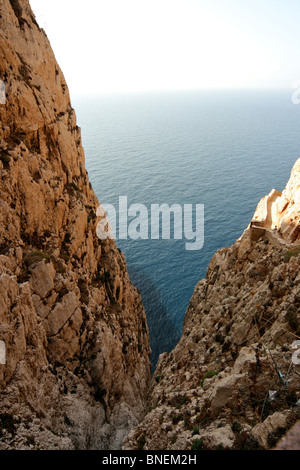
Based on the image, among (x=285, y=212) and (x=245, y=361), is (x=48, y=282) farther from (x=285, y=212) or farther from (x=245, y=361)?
(x=285, y=212)

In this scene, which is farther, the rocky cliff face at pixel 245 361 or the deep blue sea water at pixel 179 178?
the deep blue sea water at pixel 179 178

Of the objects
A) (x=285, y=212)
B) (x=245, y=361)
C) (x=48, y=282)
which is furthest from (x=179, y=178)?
(x=245, y=361)

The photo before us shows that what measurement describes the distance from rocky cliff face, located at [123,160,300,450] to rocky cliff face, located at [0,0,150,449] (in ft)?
19.4

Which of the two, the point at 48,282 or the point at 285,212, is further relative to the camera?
the point at 285,212

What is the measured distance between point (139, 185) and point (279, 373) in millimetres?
78178

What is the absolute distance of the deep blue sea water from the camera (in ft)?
185

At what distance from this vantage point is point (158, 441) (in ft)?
54.1

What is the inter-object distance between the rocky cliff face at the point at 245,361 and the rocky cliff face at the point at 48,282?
5.92 m

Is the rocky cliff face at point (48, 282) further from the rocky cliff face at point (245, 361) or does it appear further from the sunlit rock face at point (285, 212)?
the sunlit rock face at point (285, 212)

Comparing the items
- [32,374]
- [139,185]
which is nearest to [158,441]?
[32,374]

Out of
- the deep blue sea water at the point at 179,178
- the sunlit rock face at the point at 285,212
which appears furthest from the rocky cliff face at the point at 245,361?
the deep blue sea water at the point at 179,178

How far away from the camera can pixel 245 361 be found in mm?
15805

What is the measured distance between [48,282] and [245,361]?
1479 cm

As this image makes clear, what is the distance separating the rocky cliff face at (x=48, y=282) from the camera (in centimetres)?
1908
